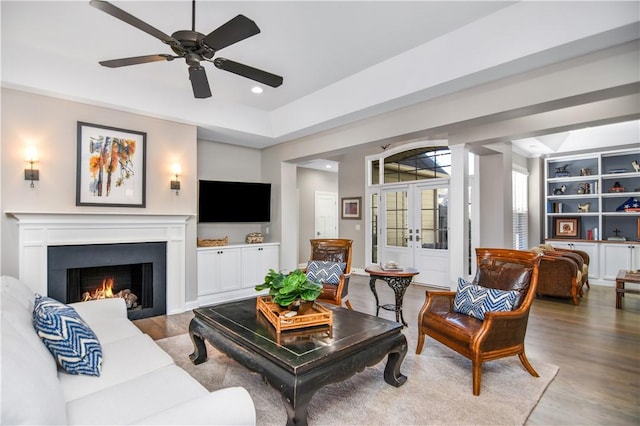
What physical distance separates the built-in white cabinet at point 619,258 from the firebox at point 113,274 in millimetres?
7742

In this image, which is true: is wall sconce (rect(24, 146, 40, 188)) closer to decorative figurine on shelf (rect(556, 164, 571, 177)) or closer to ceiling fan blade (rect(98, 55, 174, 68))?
ceiling fan blade (rect(98, 55, 174, 68))

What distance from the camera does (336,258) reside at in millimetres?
4367

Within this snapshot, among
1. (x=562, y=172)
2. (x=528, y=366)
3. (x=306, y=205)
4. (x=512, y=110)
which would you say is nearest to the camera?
(x=528, y=366)

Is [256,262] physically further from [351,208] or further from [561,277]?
[561,277]

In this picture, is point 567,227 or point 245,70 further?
point 567,227

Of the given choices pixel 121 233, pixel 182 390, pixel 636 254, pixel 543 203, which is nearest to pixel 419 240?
pixel 543 203

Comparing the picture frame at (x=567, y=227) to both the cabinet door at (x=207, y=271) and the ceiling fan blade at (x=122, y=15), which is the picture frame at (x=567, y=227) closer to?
the cabinet door at (x=207, y=271)

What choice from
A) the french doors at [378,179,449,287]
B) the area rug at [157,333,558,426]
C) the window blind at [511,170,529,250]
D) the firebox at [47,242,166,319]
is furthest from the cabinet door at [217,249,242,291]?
the window blind at [511,170,529,250]

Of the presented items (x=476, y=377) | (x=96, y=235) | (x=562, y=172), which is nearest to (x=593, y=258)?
(x=562, y=172)

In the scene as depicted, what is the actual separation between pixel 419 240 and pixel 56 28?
5.93 m

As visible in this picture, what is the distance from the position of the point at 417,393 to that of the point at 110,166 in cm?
405

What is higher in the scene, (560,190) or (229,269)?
(560,190)

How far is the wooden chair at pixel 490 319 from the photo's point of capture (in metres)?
2.39

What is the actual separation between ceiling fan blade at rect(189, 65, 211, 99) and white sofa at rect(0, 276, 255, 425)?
184 cm
